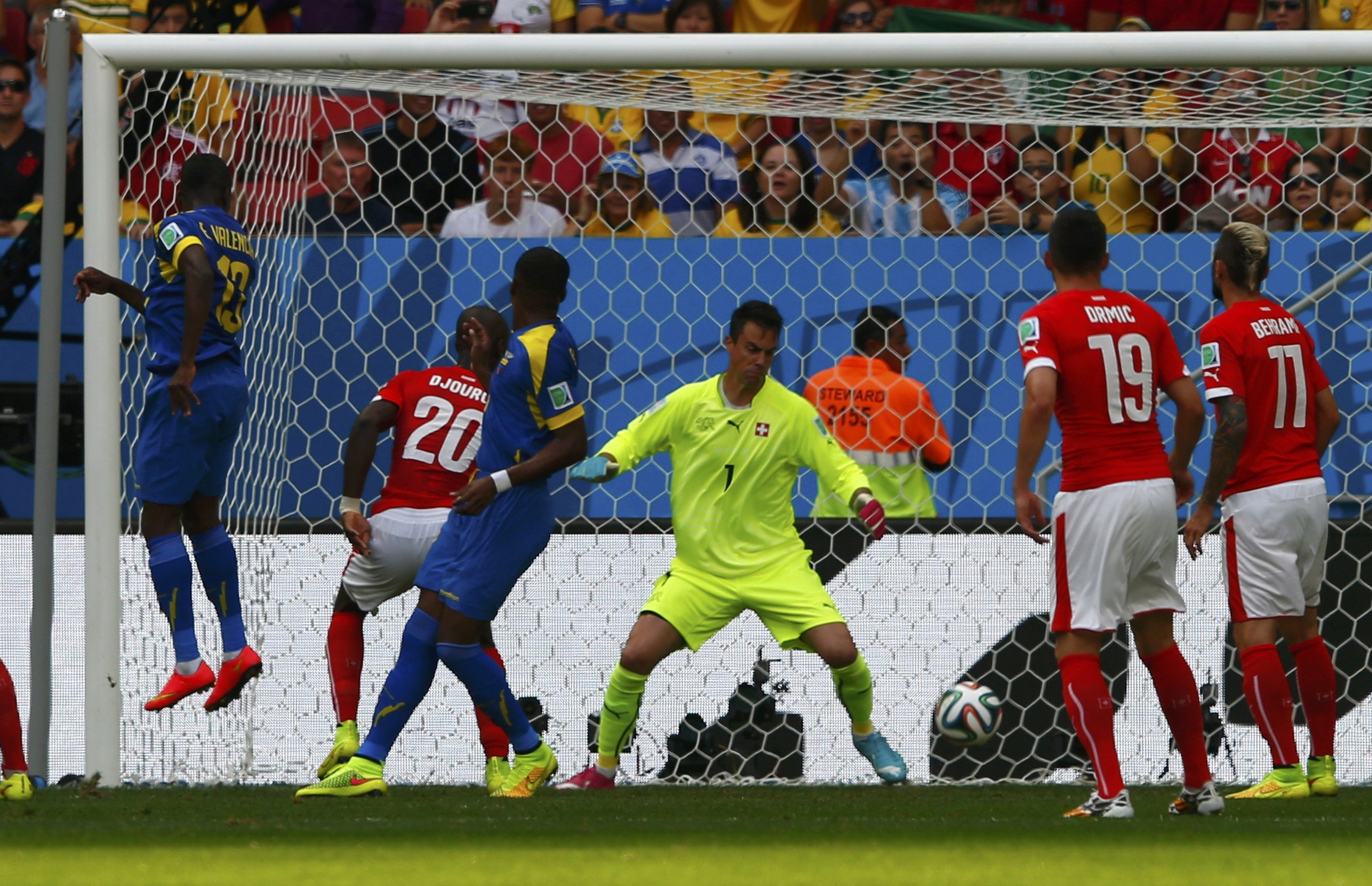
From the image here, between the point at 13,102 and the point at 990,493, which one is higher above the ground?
the point at 13,102

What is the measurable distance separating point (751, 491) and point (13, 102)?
5.02 m

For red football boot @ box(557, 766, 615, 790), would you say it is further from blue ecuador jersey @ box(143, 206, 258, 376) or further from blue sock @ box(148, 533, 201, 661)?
blue ecuador jersey @ box(143, 206, 258, 376)

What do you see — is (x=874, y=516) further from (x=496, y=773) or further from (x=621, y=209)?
(x=621, y=209)

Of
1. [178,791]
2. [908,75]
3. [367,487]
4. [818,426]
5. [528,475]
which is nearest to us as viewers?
[528,475]

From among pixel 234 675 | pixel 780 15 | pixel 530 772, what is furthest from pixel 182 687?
pixel 780 15

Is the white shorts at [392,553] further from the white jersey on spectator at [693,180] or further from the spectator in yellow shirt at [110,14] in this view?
the spectator in yellow shirt at [110,14]

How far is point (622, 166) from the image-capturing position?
7.82 metres

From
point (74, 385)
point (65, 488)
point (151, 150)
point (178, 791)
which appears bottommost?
point (178, 791)

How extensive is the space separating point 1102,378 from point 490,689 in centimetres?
215

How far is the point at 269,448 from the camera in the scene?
23.1ft

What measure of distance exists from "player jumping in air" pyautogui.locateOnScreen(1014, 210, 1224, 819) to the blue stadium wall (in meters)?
2.65

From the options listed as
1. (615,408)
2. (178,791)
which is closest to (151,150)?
(615,408)

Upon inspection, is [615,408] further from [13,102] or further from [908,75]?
[13,102]

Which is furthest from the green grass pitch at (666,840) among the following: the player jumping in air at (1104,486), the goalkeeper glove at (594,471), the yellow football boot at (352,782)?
the goalkeeper glove at (594,471)
